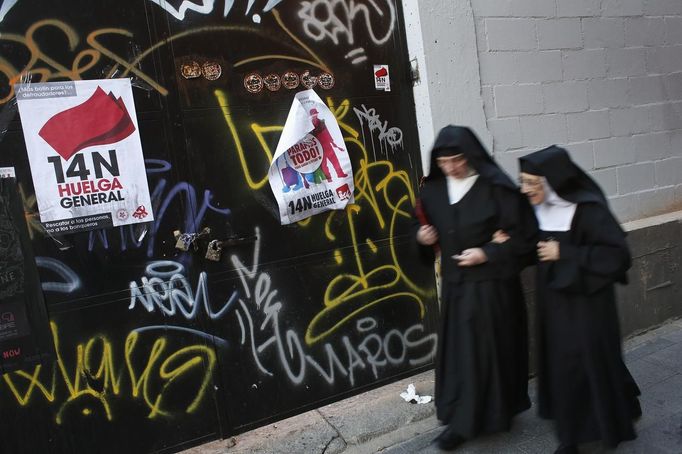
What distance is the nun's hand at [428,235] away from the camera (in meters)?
2.97

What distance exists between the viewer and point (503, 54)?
4109mm

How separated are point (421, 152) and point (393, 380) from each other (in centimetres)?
168

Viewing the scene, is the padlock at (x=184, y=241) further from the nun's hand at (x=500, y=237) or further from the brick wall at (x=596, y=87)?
the brick wall at (x=596, y=87)

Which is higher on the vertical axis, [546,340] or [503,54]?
[503,54]

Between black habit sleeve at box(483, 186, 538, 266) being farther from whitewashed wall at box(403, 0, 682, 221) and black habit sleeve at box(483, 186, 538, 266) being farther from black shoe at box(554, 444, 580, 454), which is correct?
whitewashed wall at box(403, 0, 682, 221)

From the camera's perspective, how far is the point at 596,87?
15.0 feet

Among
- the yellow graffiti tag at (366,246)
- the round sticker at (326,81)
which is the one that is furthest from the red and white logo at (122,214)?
the round sticker at (326,81)

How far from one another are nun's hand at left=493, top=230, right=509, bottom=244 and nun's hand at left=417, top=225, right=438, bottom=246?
325mm

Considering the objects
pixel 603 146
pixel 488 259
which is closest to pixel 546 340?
pixel 488 259

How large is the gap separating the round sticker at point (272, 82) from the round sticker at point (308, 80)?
6.9 inches

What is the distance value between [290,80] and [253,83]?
0.26 m

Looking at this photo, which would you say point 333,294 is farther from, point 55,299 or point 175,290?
point 55,299

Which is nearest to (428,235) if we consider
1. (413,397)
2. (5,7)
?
(413,397)

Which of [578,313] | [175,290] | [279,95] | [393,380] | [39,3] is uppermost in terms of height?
[39,3]
